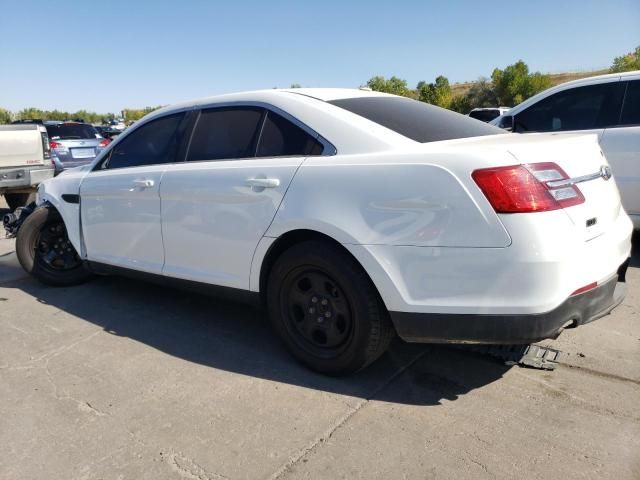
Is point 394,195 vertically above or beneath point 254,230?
above

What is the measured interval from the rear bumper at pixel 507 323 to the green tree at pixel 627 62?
3491 centimetres

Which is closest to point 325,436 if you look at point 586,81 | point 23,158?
point 586,81

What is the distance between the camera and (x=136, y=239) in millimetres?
3805

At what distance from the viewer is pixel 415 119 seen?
3.07m

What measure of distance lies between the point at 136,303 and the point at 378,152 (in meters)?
2.63

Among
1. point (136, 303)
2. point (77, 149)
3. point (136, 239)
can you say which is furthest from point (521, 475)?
point (77, 149)

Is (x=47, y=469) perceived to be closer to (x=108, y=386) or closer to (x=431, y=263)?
(x=108, y=386)

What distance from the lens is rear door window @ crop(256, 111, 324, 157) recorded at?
115 inches

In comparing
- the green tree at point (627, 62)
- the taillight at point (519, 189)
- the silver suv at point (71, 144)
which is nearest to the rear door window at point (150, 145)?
the taillight at point (519, 189)

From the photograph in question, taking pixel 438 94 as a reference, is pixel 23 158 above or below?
below

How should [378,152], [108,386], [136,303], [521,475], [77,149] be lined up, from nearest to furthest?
1. [521,475]
2. [378,152]
3. [108,386]
4. [136,303]
5. [77,149]

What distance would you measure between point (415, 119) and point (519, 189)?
99 centimetres

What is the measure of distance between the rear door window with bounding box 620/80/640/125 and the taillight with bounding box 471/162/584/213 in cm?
335

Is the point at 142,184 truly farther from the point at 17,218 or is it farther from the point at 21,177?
the point at 21,177
